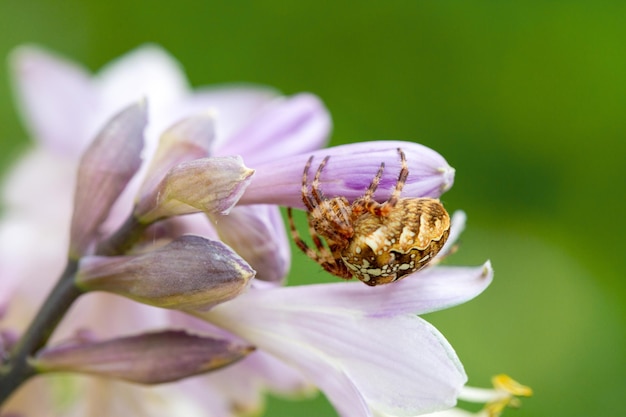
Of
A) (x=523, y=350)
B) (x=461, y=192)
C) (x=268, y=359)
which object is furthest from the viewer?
(x=461, y=192)

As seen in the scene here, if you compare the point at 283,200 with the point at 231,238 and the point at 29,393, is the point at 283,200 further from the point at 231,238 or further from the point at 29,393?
the point at 29,393

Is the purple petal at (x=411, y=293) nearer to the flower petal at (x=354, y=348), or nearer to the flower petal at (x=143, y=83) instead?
the flower petal at (x=354, y=348)

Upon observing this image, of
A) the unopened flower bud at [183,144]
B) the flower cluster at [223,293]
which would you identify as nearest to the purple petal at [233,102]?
the flower cluster at [223,293]

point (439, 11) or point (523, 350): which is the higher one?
point (439, 11)

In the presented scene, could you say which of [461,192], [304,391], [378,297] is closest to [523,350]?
[461,192]

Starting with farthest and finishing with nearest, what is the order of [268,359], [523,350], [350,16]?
[350,16]
[523,350]
[268,359]

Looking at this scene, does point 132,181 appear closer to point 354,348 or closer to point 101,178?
point 101,178
